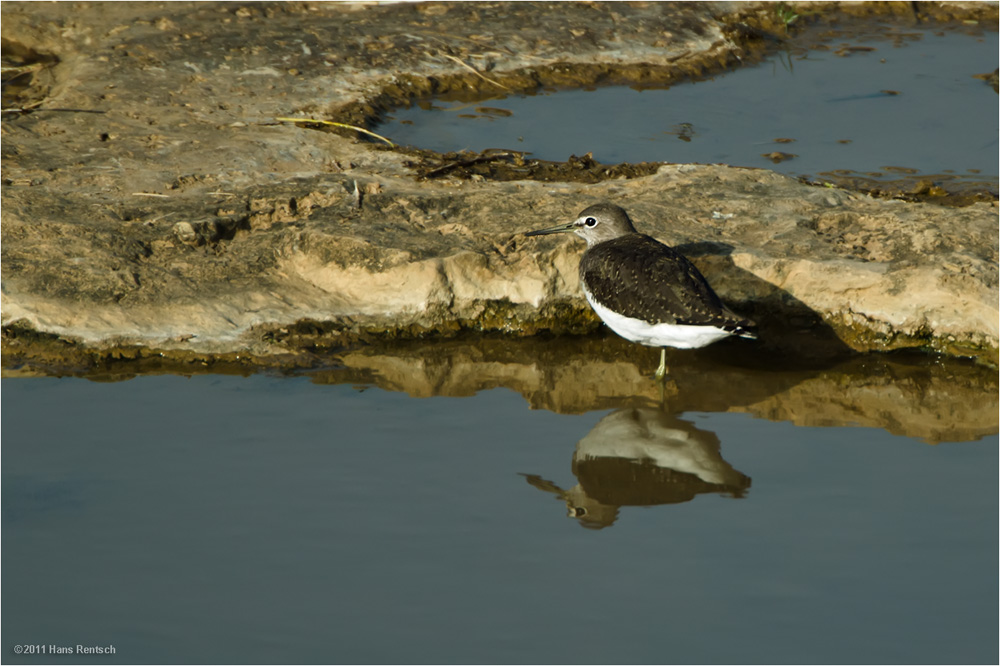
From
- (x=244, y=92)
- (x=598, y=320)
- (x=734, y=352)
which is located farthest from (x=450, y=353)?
(x=244, y=92)

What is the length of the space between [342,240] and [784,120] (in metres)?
5.42

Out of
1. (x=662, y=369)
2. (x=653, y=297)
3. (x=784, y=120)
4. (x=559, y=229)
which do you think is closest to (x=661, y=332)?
(x=653, y=297)

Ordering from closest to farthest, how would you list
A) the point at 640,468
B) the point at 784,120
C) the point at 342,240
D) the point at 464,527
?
the point at 464,527
the point at 640,468
the point at 342,240
the point at 784,120

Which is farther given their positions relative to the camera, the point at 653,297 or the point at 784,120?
the point at 784,120

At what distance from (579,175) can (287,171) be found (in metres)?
2.35

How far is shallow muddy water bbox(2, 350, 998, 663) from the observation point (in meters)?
4.43

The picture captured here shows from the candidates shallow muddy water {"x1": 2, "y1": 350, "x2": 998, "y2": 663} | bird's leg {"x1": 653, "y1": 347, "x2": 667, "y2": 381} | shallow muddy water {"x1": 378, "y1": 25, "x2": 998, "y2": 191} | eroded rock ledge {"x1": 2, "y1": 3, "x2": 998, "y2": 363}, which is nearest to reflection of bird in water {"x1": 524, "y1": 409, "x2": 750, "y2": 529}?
shallow muddy water {"x1": 2, "y1": 350, "x2": 998, "y2": 663}

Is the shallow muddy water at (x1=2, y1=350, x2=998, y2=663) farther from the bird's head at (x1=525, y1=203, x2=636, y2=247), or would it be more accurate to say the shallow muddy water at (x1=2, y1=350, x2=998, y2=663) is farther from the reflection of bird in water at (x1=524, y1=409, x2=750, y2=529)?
the bird's head at (x1=525, y1=203, x2=636, y2=247)

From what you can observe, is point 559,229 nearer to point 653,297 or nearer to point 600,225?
point 600,225

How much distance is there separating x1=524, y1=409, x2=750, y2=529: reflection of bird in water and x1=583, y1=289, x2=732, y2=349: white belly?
46 centimetres

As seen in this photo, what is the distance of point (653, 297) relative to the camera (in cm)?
663

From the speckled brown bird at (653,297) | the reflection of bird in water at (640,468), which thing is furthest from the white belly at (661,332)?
the reflection of bird in water at (640,468)

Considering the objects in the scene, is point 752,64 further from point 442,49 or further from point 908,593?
point 908,593

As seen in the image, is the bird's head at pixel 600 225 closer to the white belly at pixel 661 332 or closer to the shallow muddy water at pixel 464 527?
the white belly at pixel 661 332
